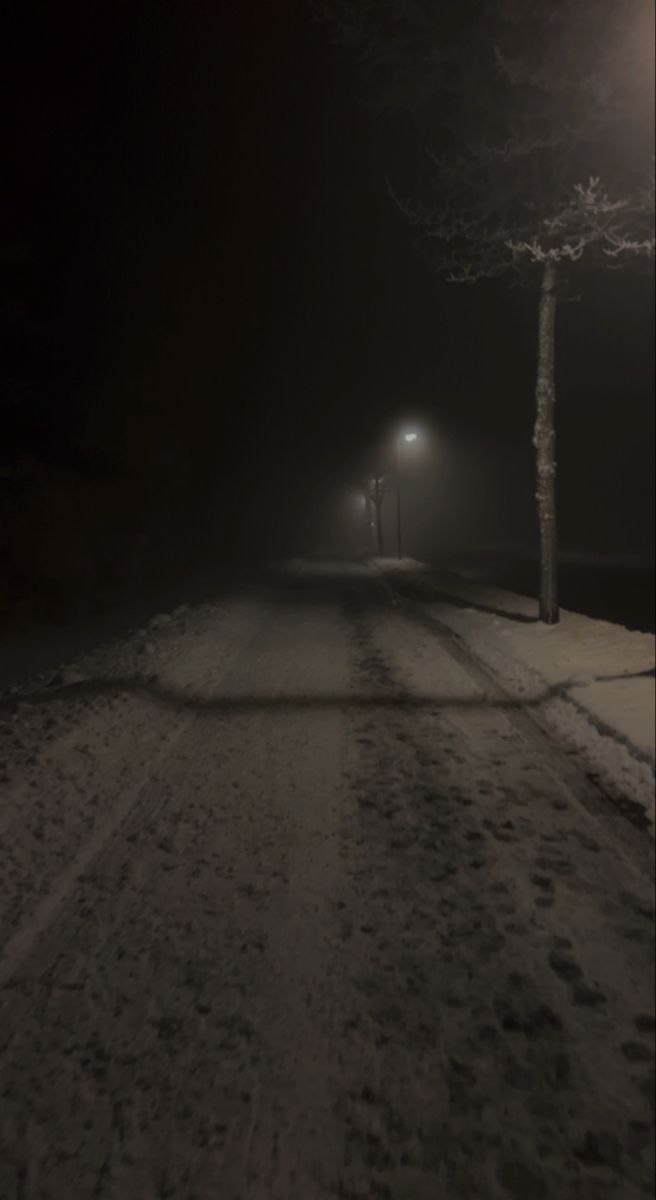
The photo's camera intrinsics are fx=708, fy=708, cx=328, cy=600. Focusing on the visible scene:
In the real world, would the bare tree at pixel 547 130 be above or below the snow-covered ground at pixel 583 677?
above

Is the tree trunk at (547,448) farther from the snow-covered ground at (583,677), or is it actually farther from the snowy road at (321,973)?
the snowy road at (321,973)

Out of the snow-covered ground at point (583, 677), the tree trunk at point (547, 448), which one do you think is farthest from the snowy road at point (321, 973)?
the tree trunk at point (547, 448)

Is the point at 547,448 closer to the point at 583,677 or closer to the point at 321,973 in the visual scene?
the point at 583,677

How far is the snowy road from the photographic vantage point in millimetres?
2355

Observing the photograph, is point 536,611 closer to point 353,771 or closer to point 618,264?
point 618,264

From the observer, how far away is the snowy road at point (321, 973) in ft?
7.73

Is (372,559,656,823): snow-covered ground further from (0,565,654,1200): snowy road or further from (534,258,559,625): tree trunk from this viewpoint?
(534,258,559,625): tree trunk

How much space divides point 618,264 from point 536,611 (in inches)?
260

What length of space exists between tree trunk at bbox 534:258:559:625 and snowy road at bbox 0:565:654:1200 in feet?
21.4

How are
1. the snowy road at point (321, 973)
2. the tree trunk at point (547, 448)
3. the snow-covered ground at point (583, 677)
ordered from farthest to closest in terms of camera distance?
the tree trunk at point (547, 448), the snow-covered ground at point (583, 677), the snowy road at point (321, 973)

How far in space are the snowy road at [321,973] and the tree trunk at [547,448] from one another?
6536 mm

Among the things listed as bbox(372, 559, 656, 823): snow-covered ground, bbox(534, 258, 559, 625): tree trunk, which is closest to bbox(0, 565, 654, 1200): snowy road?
bbox(372, 559, 656, 823): snow-covered ground

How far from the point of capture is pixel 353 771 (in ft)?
19.3

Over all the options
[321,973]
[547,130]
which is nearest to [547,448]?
[547,130]
